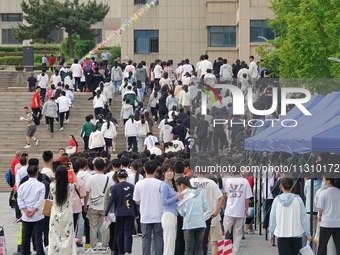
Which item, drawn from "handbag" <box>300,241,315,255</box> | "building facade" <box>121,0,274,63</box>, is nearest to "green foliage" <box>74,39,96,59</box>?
"building facade" <box>121,0,274,63</box>

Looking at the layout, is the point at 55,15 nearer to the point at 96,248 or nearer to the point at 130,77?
the point at 130,77

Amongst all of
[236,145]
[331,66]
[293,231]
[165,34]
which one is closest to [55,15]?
[165,34]

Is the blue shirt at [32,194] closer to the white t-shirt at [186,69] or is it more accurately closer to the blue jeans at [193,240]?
the blue jeans at [193,240]

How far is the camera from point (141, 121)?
33.8m

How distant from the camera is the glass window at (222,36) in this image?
6400cm

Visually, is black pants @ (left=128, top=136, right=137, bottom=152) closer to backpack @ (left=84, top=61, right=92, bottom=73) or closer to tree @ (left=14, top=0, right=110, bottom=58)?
backpack @ (left=84, top=61, right=92, bottom=73)

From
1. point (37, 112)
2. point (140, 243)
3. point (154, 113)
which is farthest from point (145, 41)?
point (140, 243)

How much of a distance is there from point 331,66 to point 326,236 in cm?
2031

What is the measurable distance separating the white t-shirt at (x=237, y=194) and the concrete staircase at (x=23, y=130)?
16.5 metres

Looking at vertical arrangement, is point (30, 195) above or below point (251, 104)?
below

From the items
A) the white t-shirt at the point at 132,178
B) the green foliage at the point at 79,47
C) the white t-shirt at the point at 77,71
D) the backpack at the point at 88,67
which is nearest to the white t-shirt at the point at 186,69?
the white t-shirt at the point at 77,71

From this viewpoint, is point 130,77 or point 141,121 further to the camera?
point 130,77

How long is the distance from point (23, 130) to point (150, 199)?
2160cm

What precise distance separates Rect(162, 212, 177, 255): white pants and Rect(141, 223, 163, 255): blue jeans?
0.34 metres
